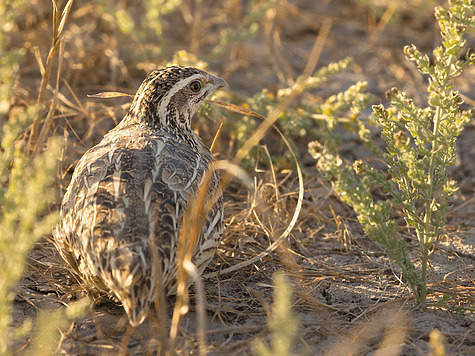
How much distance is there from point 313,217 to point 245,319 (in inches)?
66.7

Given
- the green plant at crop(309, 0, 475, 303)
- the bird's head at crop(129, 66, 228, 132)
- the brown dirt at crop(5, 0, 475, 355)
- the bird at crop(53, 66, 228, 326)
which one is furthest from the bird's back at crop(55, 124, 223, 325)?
the green plant at crop(309, 0, 475, 303)

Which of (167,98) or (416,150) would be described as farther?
(167,98)

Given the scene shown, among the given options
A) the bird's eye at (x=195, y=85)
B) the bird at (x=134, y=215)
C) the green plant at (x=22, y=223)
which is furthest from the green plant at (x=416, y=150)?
the bird's eye at (x=195, y=85)

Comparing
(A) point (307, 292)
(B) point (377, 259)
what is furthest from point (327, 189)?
(A) point (307, 292)

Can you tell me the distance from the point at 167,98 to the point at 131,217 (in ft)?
4.77

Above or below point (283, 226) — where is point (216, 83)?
above

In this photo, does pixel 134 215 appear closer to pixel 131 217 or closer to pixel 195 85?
pixel 131 217

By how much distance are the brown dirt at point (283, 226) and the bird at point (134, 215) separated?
362mm

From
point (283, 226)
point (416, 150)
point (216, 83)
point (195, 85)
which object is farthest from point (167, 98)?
point (416, 150)

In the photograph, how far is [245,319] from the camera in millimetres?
3883

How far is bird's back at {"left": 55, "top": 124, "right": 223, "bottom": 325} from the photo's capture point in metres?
3.36

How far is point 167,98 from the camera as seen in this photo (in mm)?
4680

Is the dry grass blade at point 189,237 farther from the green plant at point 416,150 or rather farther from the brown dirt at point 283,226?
the green plant at point 416,150

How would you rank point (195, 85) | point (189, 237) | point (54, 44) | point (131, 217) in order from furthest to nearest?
point (195, 85), point (54, 44), point (189, 237), point (131, 217)
